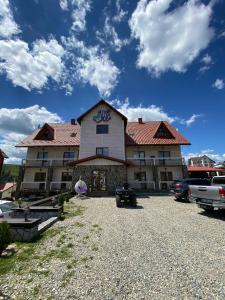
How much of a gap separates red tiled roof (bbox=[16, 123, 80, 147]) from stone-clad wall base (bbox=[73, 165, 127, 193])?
5793mm

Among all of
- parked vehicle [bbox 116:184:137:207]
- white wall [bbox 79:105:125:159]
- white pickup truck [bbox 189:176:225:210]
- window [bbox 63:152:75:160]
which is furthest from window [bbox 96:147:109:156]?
white pickup truck [bbox 189:176:225:210]

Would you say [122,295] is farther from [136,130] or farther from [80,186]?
[136,130]

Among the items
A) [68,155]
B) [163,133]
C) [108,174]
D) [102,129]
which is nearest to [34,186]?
[68,155]

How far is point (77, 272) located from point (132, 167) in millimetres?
21416

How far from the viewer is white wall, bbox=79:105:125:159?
24859 millimetres

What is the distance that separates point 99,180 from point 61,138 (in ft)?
34.0

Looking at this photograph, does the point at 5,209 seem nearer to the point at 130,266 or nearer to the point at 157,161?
the point at 130,266

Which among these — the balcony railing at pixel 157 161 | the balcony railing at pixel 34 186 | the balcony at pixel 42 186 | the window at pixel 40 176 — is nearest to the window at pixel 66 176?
the balcony at pixel 42 186

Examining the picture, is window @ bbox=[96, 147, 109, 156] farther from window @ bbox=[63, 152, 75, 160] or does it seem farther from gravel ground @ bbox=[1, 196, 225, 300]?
gravel ground @ bbox=[1, 196, 225, 300]

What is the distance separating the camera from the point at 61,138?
28.3 meters

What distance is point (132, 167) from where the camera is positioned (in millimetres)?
25469

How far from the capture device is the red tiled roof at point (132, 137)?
86.8ft

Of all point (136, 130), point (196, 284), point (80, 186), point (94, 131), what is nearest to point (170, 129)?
point (136, 130)

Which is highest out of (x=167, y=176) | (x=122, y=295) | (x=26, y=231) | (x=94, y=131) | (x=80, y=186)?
(x=94, y=131)
